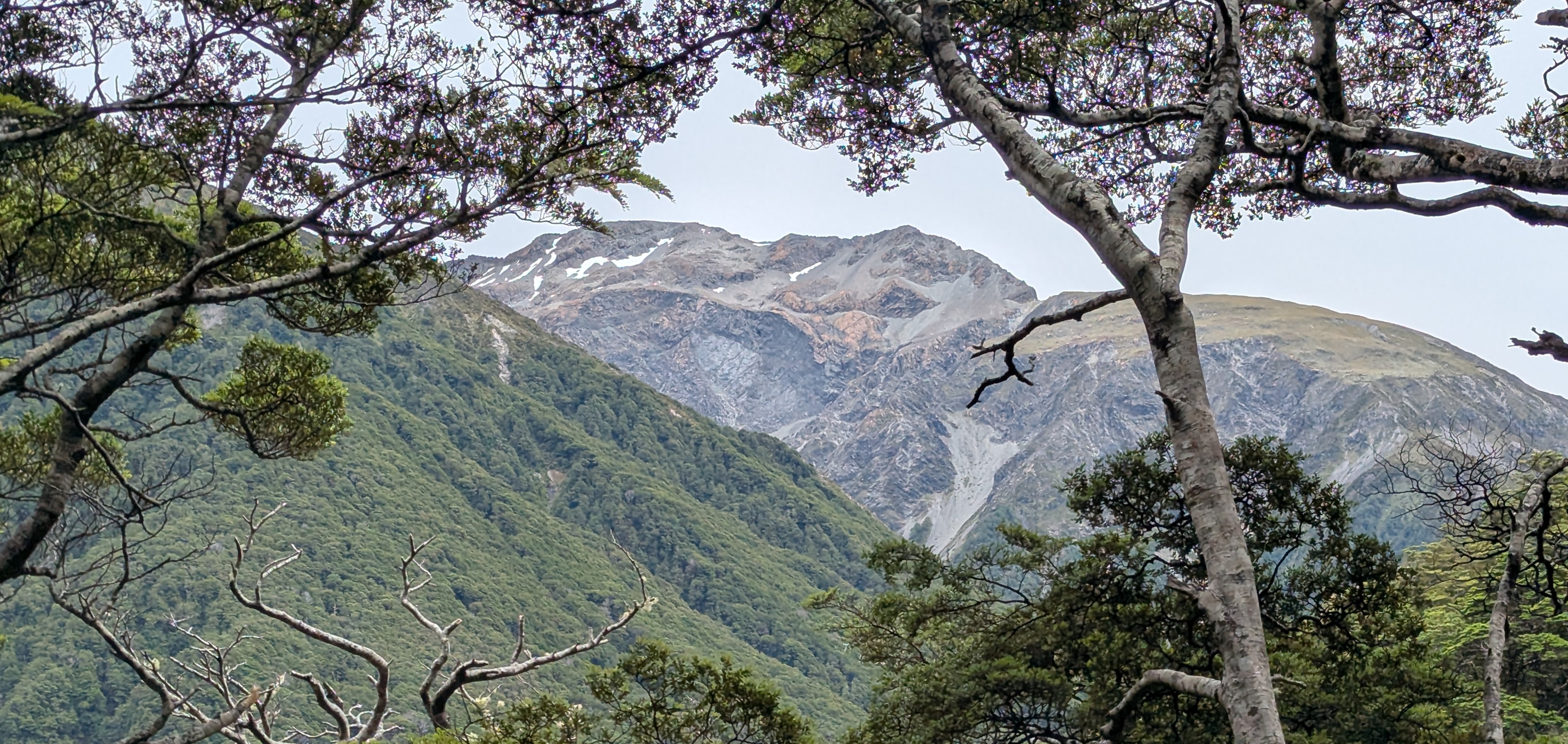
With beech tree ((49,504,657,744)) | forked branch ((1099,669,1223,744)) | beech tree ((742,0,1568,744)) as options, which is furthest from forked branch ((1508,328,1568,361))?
beech tree ((49,504,657,744))

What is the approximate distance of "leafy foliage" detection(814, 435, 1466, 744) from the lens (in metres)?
10.1

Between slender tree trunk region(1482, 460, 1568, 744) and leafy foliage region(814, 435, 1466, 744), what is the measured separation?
8.83ft

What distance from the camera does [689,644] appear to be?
372ft

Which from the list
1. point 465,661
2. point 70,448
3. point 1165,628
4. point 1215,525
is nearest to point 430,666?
point 465,661

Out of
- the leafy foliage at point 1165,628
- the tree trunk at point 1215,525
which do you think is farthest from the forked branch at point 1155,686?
the leafy foliage at point 1165,628

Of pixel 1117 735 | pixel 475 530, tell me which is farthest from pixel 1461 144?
pixel 475 530

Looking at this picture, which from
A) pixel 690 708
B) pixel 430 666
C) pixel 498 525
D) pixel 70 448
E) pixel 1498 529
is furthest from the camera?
pixel 498 525

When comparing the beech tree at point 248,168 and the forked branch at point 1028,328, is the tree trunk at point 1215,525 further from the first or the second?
the beech tree at point 248,168

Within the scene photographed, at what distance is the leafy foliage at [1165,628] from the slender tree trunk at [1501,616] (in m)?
2.69

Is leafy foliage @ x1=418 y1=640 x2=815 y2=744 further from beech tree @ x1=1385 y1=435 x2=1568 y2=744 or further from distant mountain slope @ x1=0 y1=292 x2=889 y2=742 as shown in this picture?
distant mountain slope @ x1=0 y1=292 x2=889 y2=742

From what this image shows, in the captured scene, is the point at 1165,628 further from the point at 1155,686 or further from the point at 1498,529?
the point at 1155,686

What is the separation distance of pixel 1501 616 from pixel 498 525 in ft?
440

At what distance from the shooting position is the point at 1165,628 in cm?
1069

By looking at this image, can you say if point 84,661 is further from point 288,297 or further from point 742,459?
point 742,459
